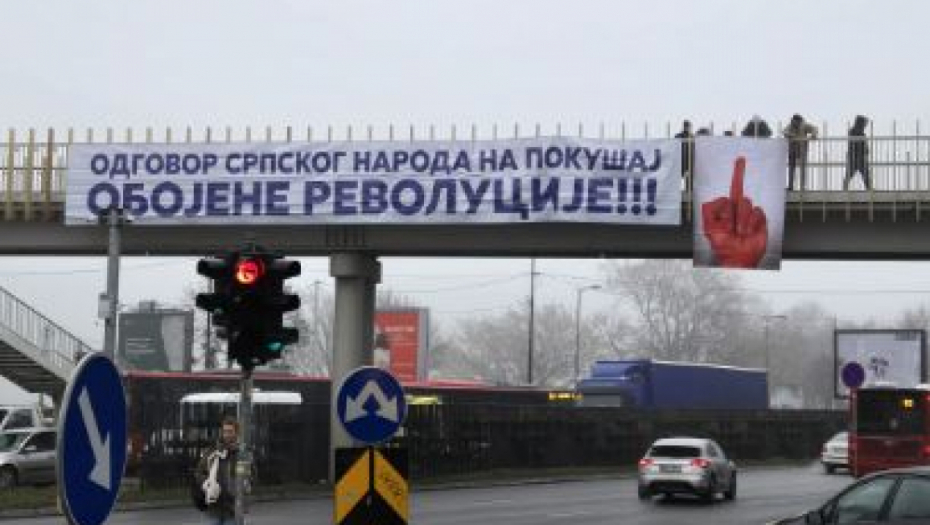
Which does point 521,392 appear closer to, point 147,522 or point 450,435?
point 450,435

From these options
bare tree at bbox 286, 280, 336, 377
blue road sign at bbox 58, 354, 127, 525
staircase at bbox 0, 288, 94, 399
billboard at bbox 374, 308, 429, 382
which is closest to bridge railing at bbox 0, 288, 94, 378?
staircase at bbox 0, 288, 94, 399

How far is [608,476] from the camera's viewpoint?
4809 centimetres

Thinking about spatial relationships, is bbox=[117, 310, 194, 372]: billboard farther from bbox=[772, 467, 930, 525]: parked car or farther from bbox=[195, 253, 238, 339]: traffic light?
bbox=[772, 467, 930, 525]: parked car

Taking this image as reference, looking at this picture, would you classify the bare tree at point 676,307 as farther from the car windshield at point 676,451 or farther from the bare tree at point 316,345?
the car windshield at point 676,451

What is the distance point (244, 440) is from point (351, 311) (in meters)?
22.6

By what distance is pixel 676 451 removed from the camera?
32844 millimetres

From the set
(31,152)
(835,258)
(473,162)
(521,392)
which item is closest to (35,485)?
(31,152)

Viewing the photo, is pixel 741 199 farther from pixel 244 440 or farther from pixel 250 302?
pixel 244 440

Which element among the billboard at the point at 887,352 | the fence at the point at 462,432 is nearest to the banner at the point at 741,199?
the billboard at the point at 887,352

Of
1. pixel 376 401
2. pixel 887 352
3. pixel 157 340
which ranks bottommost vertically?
pixel 157 340

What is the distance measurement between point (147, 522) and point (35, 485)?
9.22 metres

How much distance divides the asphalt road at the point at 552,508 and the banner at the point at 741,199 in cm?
569

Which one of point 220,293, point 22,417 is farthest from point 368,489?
point 22,417

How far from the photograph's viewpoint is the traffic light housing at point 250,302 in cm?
1227
